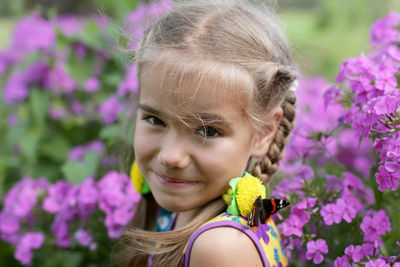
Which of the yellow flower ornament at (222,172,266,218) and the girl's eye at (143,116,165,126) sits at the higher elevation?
the girl's eye at (143,116,165,126)

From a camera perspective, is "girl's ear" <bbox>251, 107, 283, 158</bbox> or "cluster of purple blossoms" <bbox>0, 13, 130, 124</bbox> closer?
"girl's ear" <bbox>251, 107, 283, 158</bbox>

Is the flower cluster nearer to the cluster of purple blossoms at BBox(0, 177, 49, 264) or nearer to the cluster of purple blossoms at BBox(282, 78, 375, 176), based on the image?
the cluster of purple blossoms at BBox(282, 78, 375, 176)

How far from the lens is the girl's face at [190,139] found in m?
1.29

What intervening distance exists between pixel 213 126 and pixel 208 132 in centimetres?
3

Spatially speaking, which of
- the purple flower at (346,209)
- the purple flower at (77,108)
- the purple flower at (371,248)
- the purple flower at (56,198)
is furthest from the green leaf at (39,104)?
the purple flower at (371,248)

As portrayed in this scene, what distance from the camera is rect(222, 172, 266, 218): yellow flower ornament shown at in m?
1.33

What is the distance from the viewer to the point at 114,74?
293cm

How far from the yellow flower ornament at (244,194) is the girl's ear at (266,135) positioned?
4.8 inches

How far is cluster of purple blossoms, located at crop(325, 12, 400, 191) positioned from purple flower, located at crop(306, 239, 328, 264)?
284 millimetres

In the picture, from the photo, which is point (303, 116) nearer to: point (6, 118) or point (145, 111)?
point (145, 111)

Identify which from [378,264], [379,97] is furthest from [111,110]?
[378,264]

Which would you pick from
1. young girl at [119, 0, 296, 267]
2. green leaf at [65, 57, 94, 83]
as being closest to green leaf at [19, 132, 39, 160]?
green leaf at [65, 57, 94, 83]

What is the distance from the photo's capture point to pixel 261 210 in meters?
1.31

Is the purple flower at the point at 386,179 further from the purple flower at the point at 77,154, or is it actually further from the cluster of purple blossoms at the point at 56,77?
the cluster of purple blossoms at the point at 56,77
